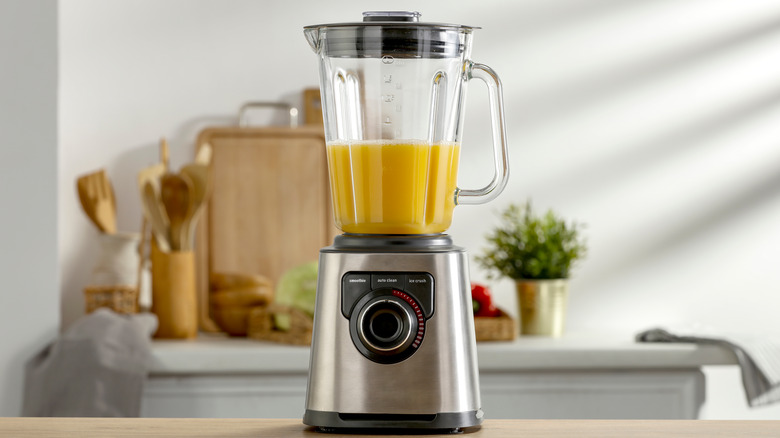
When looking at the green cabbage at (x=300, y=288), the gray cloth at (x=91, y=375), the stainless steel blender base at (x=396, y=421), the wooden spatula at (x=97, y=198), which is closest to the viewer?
the stainless steel blender base at (x=396, y=421)

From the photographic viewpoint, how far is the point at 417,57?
84 centimetres

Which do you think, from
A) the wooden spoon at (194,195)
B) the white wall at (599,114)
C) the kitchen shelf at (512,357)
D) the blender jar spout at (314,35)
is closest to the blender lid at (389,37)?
the blender jar spout at (314,35)

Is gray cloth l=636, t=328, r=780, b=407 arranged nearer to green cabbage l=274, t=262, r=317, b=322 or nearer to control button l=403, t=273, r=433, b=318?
green cabbage l=274, t=262, r=317, b=322

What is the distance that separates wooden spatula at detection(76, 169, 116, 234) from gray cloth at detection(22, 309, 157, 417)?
1.09ft

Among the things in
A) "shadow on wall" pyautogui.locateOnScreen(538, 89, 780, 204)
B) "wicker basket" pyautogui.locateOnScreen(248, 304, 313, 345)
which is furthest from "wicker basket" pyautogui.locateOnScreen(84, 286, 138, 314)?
"shadow on wall" pyautogui.locateOnScreen(538, 89, 780, 204)

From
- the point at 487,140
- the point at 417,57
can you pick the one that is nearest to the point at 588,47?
the point at 487,140

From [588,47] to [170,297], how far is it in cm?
113

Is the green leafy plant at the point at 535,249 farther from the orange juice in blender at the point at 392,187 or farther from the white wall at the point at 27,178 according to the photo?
the orange juice in blender at the point at 392,187

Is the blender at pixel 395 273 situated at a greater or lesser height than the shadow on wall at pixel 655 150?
lesser

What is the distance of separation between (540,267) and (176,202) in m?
0.80

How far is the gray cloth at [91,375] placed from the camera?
1.73 meters

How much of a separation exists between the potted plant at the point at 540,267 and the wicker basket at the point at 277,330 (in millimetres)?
459

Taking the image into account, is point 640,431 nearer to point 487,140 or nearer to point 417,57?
point 417,57

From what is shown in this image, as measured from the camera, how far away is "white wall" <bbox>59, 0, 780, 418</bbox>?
2186 millimetres
